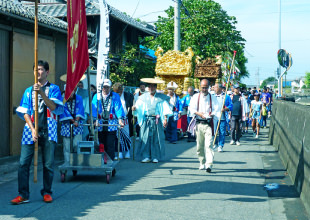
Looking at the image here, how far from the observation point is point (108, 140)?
386 inches

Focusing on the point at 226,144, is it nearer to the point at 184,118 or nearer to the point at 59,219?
the point at 184,118

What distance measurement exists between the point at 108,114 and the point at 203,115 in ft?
6.63

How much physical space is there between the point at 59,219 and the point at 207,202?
219cm

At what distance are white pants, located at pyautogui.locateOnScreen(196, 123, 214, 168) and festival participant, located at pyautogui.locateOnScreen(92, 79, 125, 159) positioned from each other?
167cm

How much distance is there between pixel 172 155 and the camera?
493 inches

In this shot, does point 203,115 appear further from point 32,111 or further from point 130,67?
point 130,67

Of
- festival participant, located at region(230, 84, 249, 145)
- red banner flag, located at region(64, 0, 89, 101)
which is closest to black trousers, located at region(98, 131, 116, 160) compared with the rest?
red banner flag, located at region(64, 0, 89, 101)

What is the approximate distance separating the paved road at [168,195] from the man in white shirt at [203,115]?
1.57 ft

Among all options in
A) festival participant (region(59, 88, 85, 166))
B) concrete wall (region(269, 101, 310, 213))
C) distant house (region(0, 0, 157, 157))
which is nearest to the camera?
concrete wall (region(269, 101, 310, 213))

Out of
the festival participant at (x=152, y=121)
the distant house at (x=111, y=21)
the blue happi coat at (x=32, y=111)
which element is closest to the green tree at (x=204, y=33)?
the distant house at (x=111, y=21)

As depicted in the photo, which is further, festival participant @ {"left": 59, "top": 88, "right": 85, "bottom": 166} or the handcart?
festival participant @ {"left": 59, "top": 88, "right": 85, "bottom": 166}

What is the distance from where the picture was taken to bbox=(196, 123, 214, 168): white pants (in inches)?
378

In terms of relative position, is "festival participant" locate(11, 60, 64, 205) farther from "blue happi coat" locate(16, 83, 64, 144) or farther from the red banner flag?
the red banner flag

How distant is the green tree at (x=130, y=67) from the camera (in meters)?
22.1
